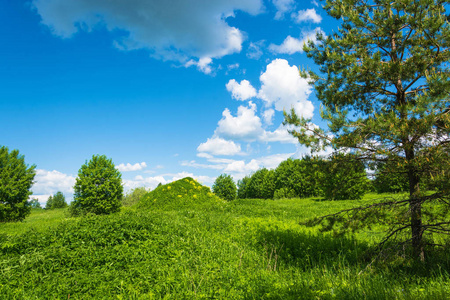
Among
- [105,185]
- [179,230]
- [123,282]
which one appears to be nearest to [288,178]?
[105,185]

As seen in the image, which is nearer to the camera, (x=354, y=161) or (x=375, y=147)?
(x=375, y=147)

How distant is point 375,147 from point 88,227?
25.0ft

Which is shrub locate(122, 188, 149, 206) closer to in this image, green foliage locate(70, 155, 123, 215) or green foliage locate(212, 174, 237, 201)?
green foliage locate(212, 174, 237, 201)

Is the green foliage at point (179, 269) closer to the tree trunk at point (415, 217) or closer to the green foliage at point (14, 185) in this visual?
the tree trunk at point (415, 217)

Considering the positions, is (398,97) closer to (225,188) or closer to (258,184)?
(225,188)

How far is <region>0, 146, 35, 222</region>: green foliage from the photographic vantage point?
14.1 m

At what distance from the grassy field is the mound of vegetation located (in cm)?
1041

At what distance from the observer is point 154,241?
6418 mm

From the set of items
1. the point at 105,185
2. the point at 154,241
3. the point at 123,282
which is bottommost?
the point at 123,282

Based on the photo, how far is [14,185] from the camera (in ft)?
47.5

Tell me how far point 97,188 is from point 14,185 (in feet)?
15.3

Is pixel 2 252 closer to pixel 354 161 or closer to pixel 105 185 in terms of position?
pixel 354 161

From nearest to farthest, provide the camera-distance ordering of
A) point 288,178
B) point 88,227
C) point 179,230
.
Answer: point 88,227
point 179,230
point 288,178

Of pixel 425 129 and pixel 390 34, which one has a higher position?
pixel 390 34
